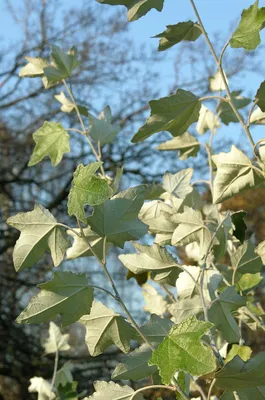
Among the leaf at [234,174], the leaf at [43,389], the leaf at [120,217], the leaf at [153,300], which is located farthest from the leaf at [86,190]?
the leaf at [43,389]

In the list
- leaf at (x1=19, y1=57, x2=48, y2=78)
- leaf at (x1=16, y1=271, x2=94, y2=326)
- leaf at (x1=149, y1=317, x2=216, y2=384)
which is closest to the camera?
leaf at (x1=149, y1=317, x2=216, y2=384)

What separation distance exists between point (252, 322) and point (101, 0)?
0.46 meters

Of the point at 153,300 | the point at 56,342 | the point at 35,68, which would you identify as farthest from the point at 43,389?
the point at 35,68

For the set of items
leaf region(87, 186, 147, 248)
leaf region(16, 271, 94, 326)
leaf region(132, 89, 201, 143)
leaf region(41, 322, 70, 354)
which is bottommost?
leaf region(41, 322, 70, 354)

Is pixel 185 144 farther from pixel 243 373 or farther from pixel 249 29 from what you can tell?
pixel 243 373

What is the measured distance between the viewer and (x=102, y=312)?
0.63 m

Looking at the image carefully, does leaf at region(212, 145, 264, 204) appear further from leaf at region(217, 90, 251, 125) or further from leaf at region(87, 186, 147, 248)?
leaf at region(217, 90, 251, 125)

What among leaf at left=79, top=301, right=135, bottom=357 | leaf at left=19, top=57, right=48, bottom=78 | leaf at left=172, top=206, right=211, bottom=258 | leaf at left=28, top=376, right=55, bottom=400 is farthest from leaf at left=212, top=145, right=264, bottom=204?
leaf at left=28, top=376, right=55, bottom=400

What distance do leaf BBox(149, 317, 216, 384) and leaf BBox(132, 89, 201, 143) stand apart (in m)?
0.25

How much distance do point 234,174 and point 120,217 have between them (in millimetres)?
134

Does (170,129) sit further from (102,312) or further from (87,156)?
(87,156)

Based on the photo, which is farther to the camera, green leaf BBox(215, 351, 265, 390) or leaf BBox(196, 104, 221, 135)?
leaf BBox(196, 104, 221, 135)

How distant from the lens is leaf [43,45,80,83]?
0.87 metres

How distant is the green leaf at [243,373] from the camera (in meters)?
0.50
